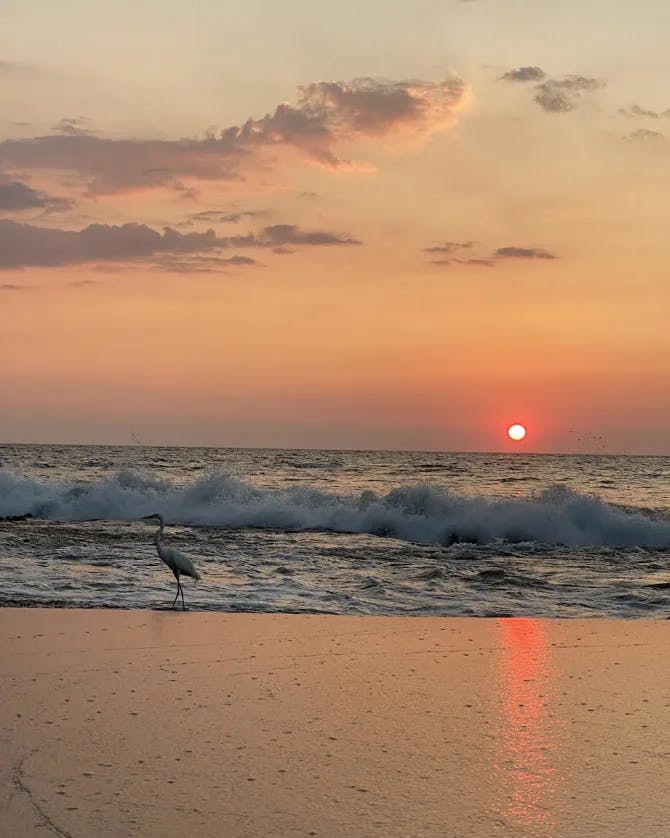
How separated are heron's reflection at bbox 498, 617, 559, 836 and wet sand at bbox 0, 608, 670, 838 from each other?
0.01 meters

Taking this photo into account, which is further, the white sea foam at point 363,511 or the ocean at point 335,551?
the white sea foam at point 363,511

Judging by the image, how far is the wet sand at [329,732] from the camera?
13.1 feet

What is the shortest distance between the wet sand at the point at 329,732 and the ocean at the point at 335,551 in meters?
2.43

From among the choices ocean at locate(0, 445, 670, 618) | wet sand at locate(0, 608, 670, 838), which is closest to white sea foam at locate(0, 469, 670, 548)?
ocean at locate(0, 445, 670, 618)

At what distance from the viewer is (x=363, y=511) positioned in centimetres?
2475

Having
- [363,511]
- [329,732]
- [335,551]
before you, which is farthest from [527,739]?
[363,511]

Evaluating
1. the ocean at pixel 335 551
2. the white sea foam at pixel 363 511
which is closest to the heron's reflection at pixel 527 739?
the ocean at pixel 335 551

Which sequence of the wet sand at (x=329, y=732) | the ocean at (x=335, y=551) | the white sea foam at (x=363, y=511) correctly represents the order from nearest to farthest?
the wet sand at (x=329, y=732), the ocean at (x=335, y=551), the white sea foam at (x=363, y=511)

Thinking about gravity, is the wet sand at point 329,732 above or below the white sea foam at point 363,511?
below

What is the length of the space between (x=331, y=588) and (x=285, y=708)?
6140mm

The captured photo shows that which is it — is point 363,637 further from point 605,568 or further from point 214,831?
point 605,568

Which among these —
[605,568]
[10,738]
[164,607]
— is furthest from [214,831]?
[605,568]

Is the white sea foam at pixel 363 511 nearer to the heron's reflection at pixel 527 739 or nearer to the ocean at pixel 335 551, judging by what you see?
the ocean at pixel 335 551

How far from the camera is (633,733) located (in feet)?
17.3
